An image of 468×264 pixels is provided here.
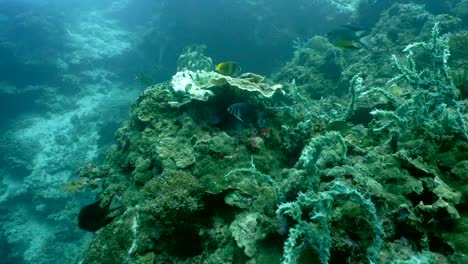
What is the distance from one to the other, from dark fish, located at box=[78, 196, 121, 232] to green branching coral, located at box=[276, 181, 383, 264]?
105 inches

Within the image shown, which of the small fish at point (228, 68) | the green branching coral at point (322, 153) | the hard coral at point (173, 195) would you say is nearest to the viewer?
the green branching coral at point (322, 153)

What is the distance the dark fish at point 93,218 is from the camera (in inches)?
149

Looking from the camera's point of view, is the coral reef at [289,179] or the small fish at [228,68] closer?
the coral reef at [289,179]

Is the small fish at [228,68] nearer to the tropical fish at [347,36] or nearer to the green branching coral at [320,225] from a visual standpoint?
the tropical fish at [347,36]

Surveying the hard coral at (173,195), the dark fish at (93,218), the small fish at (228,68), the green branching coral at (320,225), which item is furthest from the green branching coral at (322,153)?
the dark fish at (93,218)

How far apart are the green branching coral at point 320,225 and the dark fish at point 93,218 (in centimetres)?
268

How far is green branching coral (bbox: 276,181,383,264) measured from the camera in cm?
190

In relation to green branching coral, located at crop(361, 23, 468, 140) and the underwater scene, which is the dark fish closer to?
the underwater scene

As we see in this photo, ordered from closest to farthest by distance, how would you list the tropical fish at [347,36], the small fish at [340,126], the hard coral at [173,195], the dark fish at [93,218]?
the hard coral at [173,195] → the dark fish at [93,218] → the small fish at [340,126] → the tropical fish at [347,36]

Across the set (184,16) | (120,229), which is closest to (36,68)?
(184,16)

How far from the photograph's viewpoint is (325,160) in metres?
3.04

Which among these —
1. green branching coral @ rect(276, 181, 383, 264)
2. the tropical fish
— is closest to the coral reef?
green branching coral @ rect(276, 181, 383, 264)

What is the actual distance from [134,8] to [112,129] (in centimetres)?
1934

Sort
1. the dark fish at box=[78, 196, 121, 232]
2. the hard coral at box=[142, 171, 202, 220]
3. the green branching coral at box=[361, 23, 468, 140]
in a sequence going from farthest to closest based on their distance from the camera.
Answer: the dark fish at box=[78, 196, 121, 232] → the hard coral at box=[142, 171, 202, 220] → the green branching coral at box=[361, 23, 468, 140]
